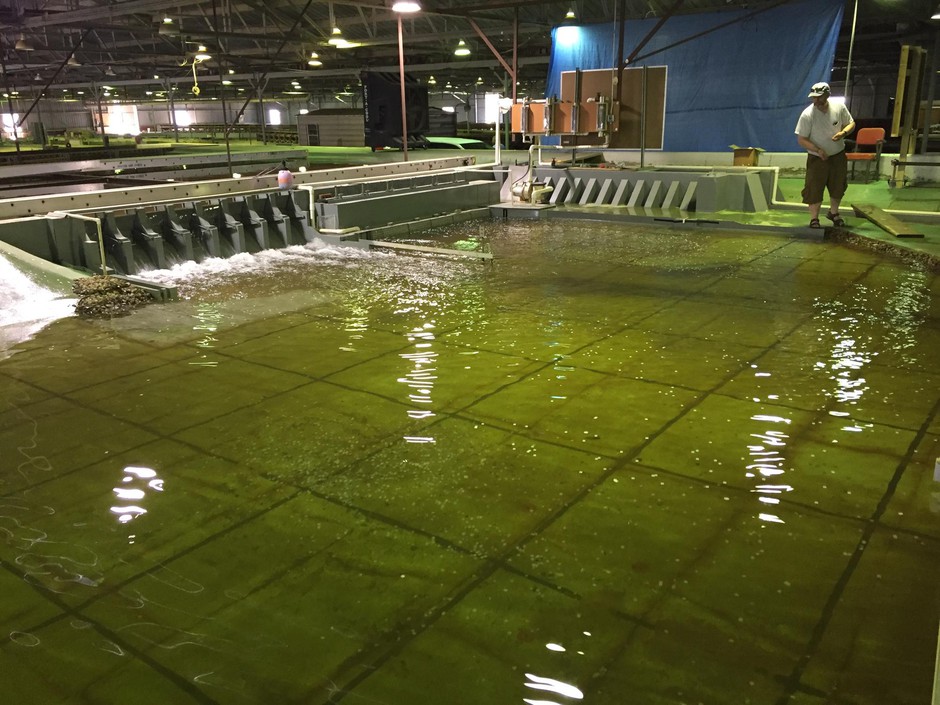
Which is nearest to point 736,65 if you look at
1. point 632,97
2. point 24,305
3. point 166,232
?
point 632,97

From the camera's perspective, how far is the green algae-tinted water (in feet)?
7.73

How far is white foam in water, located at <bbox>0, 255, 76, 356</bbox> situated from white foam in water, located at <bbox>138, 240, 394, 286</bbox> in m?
1.18

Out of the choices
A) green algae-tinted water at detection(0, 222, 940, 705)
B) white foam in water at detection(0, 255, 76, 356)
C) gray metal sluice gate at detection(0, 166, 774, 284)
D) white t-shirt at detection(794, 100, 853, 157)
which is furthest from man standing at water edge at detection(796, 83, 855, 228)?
white foam in water at detection(0, 255, 76, 356)

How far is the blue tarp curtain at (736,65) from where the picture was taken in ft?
46.2

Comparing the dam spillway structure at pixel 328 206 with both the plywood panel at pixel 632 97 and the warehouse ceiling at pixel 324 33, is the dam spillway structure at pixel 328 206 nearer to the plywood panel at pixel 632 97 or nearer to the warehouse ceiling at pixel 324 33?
the warehouse ceiling at pixel 324 33

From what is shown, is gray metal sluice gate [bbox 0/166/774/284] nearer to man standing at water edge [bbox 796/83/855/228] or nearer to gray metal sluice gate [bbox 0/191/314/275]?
gray metal sluice gate [bbox 0/191/314/275]

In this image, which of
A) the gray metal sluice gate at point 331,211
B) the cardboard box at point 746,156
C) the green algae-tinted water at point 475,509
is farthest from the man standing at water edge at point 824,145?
the green algae-tinted water at point 475,509

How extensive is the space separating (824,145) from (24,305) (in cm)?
951

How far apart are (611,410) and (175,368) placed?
305cm

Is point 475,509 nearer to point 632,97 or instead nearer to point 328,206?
point 328,206

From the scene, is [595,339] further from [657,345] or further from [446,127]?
[446,127]

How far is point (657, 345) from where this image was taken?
5.53m

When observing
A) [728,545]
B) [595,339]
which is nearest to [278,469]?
[728,545]

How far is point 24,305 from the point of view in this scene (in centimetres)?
681
